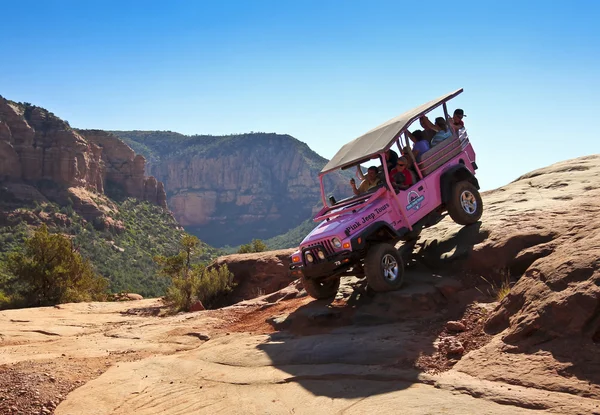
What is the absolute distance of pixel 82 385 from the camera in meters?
6.50

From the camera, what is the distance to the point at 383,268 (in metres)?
8.35

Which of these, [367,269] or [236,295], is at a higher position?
[367,269]

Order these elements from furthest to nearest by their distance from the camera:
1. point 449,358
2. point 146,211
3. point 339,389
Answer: point 146,211
point 449,358
point 339,389

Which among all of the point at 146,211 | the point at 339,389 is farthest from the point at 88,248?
the point at 339,389

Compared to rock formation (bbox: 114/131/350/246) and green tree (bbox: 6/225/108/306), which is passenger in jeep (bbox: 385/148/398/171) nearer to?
green tree (bbox: 6/225/108/306)

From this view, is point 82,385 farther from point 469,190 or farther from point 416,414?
point 469,190

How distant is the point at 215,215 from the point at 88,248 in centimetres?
8951

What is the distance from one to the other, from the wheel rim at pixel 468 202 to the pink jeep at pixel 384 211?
19 millimetres

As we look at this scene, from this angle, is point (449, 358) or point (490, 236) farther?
point (490, 236)

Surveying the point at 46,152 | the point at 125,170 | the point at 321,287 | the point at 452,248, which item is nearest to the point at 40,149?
the point at 46,152

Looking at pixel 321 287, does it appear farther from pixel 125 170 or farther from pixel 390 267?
pixel 125 170

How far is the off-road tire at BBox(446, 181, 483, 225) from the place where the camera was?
385 inches

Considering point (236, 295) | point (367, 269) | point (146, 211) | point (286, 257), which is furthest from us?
point (146, 211)

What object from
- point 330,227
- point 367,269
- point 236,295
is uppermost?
point 330,227
